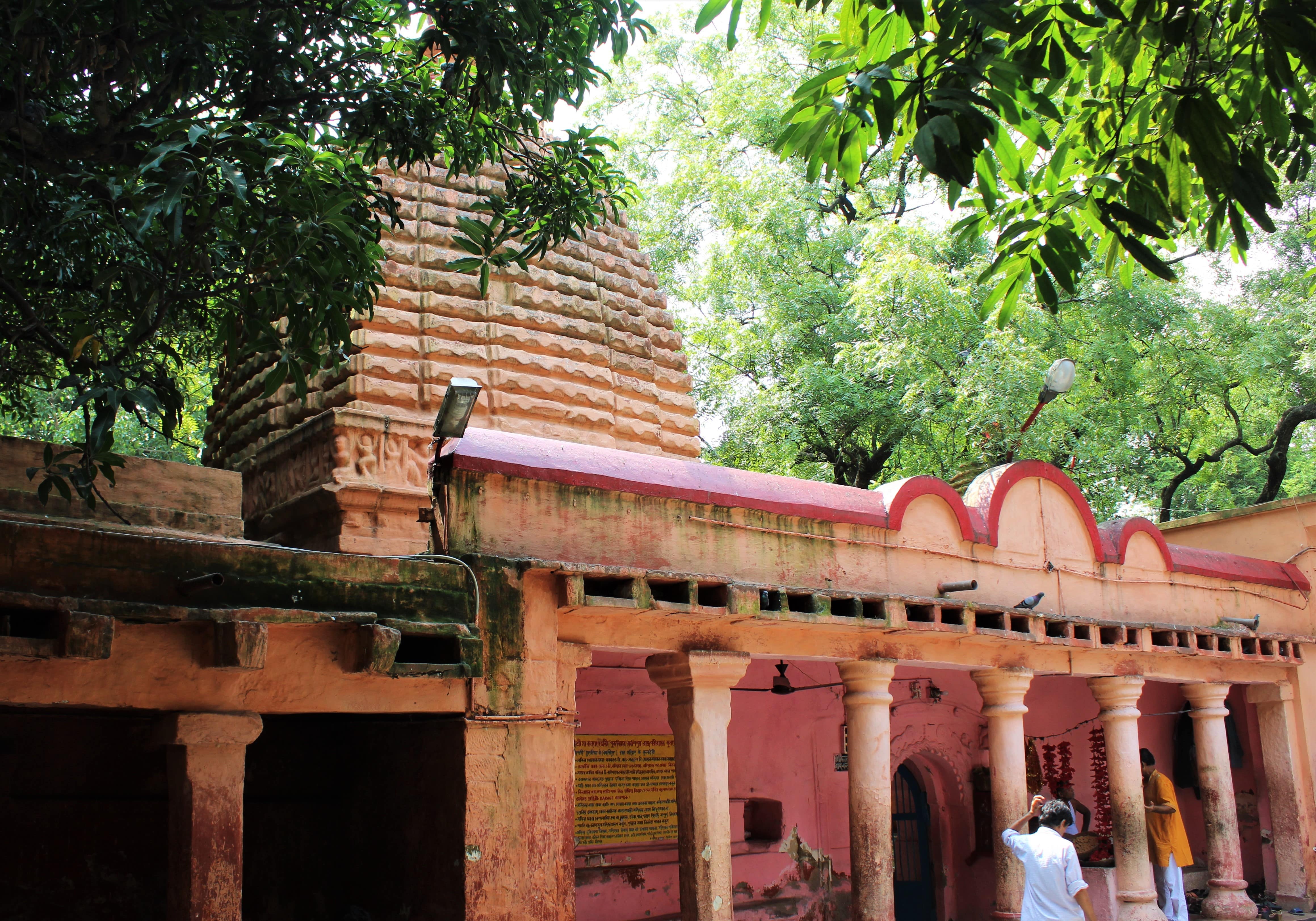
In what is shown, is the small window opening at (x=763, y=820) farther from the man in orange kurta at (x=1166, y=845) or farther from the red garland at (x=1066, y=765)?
the red garland at (x=1066, y=765)

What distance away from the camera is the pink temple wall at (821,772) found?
928 centimetres

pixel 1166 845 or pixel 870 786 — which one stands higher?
A: pixel 870 786

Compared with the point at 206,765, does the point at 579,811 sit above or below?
below

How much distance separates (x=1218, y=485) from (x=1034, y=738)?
9.12m

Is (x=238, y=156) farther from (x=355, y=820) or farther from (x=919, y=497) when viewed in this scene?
(x=919, y=497)

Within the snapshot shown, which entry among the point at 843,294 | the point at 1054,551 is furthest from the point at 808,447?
the point at 1054,551

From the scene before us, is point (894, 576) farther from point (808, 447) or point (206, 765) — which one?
point (808, 447)

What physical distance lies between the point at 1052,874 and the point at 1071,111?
431cm

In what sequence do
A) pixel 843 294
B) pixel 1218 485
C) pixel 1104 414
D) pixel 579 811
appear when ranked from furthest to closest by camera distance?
pixel 1218 485 < pixel 843 294 < pixel 1104 414 < pixel 579 811

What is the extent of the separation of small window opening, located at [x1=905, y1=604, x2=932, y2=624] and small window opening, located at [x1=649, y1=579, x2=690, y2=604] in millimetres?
2033

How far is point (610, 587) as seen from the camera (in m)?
6.71

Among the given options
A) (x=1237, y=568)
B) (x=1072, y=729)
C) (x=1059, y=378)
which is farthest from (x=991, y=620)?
(x=1072, y=729)

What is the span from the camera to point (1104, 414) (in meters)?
16.1

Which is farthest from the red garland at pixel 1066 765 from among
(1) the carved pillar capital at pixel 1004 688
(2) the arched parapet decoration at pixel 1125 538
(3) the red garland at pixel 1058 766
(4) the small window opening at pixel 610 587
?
(4) the small window opening at pixel 610 587
